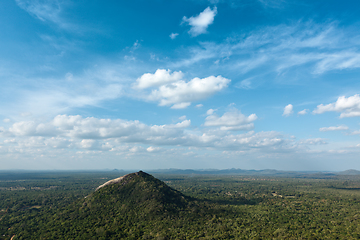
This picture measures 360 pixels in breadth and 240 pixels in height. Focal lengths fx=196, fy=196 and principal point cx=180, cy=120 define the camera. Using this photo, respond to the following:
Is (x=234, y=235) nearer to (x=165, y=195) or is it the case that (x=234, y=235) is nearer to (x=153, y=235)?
(x=153, y=235)

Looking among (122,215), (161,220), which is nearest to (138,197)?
(122,215)

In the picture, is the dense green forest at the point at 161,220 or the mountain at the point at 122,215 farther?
the mountain at the point at 122,215

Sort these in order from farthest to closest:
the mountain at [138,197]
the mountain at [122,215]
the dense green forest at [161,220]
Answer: the mountain at [138,197] < the mountain at [122,215] < the dense green forest at [161,220]

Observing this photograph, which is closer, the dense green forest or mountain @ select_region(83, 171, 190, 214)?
the dense green forest

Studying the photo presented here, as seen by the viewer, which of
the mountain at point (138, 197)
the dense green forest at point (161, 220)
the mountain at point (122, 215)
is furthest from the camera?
the mountain at point (138, 197)

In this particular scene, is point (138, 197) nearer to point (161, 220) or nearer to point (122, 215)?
point (122, 215)

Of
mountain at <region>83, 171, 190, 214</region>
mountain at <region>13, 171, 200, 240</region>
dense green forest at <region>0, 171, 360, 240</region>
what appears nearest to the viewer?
dense green forest at <region>0, 171, 360, 240</region>

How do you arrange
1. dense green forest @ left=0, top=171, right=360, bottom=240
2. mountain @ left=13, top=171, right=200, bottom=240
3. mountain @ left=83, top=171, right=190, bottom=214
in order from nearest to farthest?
1. dense green forest @ left=0, top=171, right=360, bottom=240
2. mountain @ left=13, top=171, right=200, bottom=240
3. mountain @ left=83, top=171, right=190, bottom=214

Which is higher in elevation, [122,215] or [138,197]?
[138,197]

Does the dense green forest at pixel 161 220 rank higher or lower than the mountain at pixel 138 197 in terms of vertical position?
lower

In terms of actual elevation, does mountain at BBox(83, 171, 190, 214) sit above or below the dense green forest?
above

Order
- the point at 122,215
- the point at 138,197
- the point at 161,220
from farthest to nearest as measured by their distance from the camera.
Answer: the point at 138,197 < the point at 122,215 < the point at 161,220
